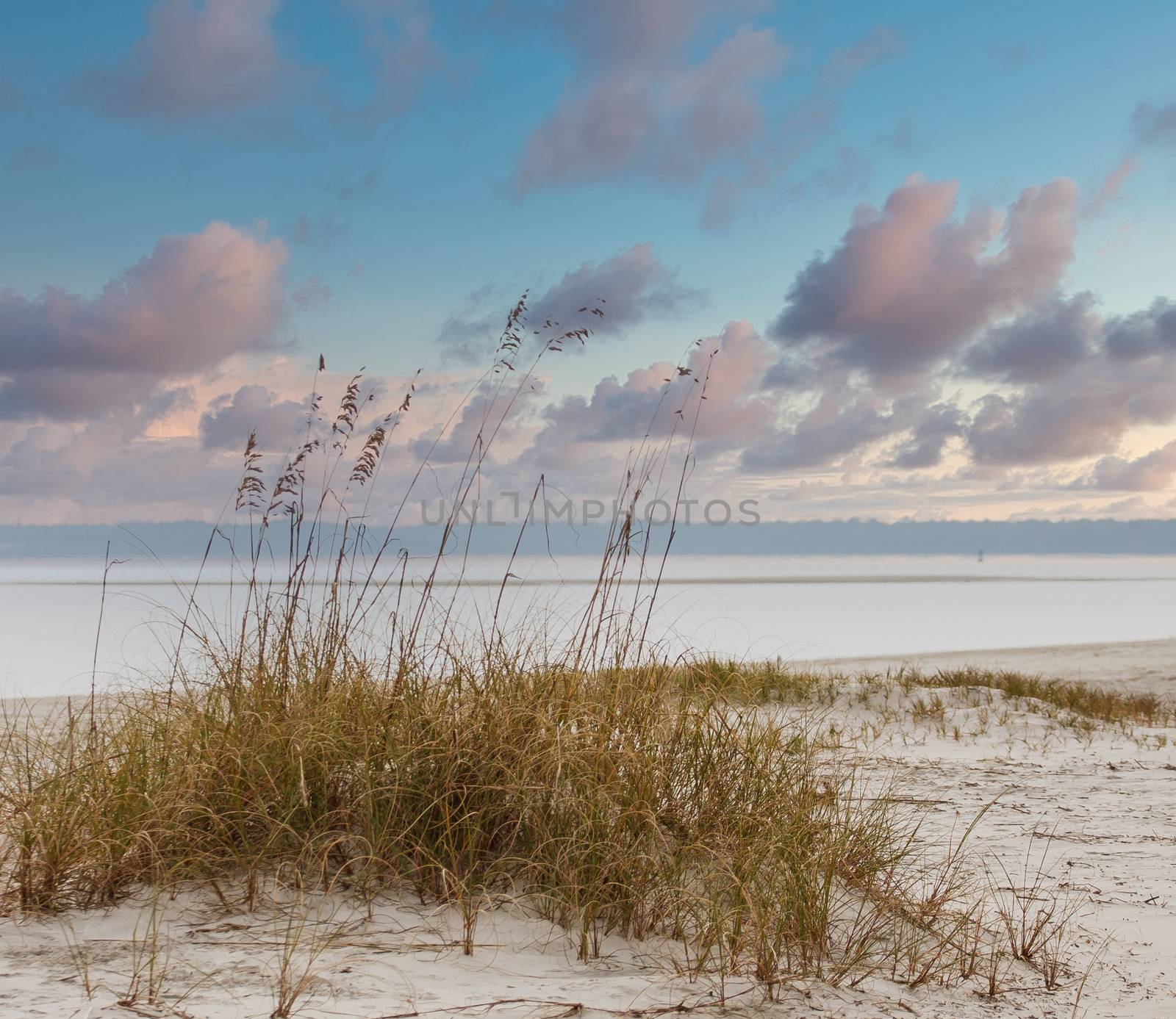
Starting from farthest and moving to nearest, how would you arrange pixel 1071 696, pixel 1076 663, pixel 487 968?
pixel 1076 663
pixel 1071 696
pixel 487 968

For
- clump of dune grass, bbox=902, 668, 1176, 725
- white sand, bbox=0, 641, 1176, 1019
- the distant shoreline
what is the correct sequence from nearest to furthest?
white sand, bbox=0, 641, 1176, 1019 → clump of dune grass, bbox=902, 668, 1176, 725 → the distant shoreline

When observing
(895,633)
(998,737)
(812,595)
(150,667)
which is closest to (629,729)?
(150,667)

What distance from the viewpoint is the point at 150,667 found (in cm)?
654

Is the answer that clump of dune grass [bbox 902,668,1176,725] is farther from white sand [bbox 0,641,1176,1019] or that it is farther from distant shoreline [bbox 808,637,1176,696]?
white sand [bbox 0,641,1176,1019]

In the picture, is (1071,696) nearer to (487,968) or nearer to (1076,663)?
(1076,663)

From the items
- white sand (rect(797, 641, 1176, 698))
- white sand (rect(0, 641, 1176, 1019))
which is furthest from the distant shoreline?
white sand (rect(0, 641, 1176, 1019))

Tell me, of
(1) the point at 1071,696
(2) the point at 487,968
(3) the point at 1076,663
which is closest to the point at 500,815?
(2) the point at 487,968

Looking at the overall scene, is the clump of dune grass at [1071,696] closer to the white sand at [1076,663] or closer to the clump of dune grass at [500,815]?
the white sand at [1076,663]

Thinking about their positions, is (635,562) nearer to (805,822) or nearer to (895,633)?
(805,822)

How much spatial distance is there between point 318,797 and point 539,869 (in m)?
0.86

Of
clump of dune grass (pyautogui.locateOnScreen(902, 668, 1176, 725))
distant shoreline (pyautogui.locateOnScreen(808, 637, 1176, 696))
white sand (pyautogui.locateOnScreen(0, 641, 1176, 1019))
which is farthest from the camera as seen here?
distant shoreline (pyautogui.locateOnScreen(808, 637, 1176, 696))

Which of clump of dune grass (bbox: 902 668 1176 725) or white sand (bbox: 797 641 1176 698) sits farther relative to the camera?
white sand (bbox: 797 641 1176 698)

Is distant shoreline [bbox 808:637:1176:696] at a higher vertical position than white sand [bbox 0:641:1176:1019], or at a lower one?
higher

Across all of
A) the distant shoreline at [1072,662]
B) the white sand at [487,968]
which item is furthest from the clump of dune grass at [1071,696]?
the white sand at [487,968]
